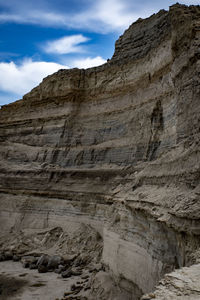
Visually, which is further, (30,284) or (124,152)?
(124,152)

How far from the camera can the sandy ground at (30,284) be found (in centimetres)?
1003

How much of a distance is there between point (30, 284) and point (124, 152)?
7810mm

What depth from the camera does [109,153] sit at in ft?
51.8

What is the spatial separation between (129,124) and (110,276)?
8353 millimetres

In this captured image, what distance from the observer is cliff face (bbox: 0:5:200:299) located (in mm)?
6328

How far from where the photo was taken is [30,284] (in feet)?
36.6

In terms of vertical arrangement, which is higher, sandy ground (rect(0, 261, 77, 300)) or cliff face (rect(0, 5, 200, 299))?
cliff face (rect(0, 5, 200, 299))

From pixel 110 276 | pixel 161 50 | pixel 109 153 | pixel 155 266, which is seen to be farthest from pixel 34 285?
pixel 161 50

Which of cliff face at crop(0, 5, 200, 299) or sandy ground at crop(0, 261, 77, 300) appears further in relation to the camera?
sandy ground at crop(0, 261, 77, 300)

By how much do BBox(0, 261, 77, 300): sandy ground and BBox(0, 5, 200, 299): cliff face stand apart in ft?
7.54

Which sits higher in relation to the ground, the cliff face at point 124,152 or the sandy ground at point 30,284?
the cliff face at point 124,152

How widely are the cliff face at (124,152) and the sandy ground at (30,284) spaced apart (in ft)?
7.54

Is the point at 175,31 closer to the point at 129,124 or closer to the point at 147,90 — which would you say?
the point at 147,90

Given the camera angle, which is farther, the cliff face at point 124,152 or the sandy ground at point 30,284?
the sandy ground at point 30,284
